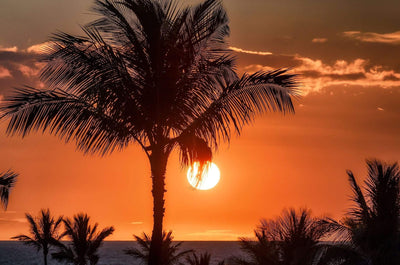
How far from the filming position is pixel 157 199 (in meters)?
13.8

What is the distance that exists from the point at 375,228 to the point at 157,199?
26.3ft

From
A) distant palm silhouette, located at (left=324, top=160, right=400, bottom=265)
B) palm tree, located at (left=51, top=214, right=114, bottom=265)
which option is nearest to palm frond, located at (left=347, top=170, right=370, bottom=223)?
distant palm silhouette, located at (left=324, top=160, right=400, bottom=265)

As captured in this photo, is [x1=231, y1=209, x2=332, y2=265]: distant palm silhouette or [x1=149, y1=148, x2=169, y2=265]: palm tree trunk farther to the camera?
[x1=231, y1=209, x2=332, y2=265]: distant palm silhouette

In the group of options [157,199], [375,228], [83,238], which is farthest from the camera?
[83,238]

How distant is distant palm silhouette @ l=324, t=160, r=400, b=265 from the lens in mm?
18266

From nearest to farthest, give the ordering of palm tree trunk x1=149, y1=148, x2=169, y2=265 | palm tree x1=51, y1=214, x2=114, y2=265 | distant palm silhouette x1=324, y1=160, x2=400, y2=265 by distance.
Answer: palm tree trunk x1=149, y1=148, x2=169, y2=265
distant palm silhouette x1=324, y1=160, x2=400, y2=265
palm tree x1=51, y1=214, x2=114, y2=265

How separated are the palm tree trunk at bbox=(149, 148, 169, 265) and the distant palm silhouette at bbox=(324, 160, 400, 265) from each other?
6.79 meters

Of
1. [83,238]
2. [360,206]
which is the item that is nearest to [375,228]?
[360,206]

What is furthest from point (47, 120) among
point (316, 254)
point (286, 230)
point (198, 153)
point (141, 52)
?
point (286, 230)

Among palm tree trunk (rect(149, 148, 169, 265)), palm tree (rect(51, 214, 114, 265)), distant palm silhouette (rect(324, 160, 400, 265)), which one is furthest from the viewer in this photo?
palm tree (rect(51, 214, 114, 265))

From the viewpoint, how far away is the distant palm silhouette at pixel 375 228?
18266 millimetres

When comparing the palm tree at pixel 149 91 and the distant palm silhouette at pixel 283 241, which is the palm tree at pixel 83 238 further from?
the palm tree at pixel 149 91

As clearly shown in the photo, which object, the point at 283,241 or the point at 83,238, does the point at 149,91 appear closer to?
the point at 283,241

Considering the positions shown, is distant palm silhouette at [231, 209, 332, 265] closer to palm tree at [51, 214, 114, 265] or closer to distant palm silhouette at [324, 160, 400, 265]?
distant palm silhouette at [324, 160, 400, 265]
